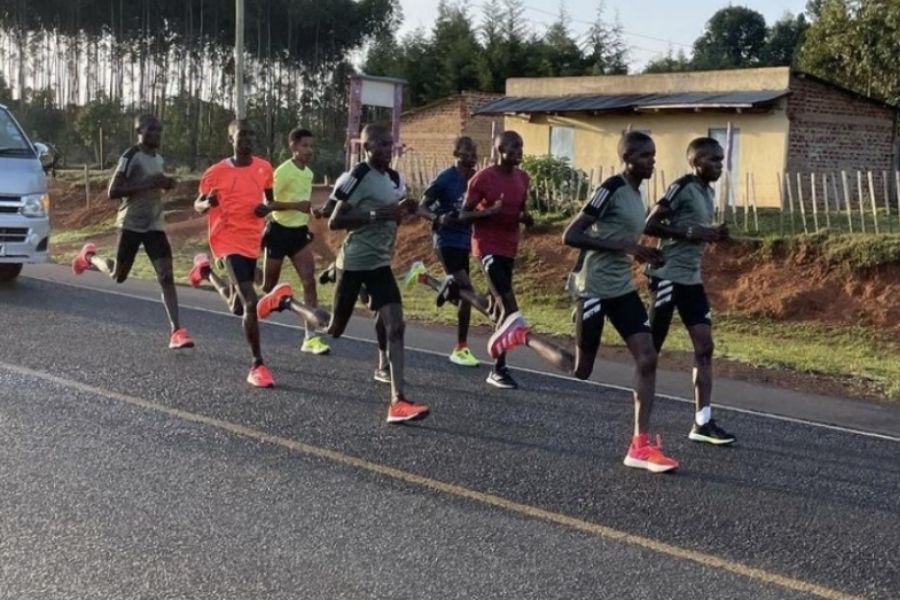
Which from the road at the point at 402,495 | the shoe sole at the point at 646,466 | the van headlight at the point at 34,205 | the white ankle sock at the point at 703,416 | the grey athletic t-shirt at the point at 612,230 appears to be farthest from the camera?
the van headlight at the point at 34,205

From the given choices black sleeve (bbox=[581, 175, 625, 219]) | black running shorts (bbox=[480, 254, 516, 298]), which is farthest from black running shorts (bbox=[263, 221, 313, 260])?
black sleeve (bbox=[581, 175, 625, 219])

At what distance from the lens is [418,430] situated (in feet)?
23.2

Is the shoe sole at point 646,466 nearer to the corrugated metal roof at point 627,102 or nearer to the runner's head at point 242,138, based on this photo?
the runner's head at point 242,138

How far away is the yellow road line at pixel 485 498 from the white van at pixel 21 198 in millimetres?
5457

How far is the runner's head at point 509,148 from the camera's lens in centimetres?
815

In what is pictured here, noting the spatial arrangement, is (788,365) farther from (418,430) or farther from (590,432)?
(418,430)

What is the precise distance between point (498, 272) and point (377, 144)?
168cm

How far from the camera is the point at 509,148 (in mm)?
8172

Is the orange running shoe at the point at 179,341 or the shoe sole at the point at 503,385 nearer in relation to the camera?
the shoe sole at the point at 503,385

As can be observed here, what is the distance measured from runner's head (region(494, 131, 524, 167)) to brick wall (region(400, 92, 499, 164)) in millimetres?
22499

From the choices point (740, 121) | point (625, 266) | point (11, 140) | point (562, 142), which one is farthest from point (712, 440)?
point (562, 142)

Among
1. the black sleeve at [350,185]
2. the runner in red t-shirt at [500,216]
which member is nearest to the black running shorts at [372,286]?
the black sleeve at [350,185]

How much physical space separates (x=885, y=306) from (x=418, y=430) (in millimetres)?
8212

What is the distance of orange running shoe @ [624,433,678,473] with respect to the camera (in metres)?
6.23
